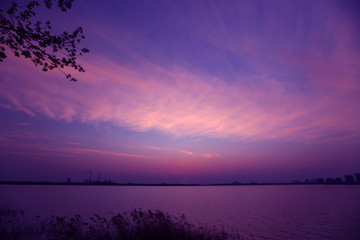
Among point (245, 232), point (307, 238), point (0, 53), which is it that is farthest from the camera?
point (245, 232)

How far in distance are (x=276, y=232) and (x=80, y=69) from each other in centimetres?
3067

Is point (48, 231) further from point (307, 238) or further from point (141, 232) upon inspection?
point (307, 238)

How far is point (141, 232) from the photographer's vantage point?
16.9 m

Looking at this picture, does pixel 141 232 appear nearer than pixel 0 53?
No

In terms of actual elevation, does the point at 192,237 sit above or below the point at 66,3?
below

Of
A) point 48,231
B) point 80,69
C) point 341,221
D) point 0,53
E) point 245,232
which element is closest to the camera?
point 0,53

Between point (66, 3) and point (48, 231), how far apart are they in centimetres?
2201

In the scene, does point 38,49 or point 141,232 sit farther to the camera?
point 141,232

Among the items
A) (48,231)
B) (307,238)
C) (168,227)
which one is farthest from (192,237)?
(307,238)

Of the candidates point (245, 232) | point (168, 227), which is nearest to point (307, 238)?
point (245, 232)

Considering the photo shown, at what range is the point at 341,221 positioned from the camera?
3262 cm

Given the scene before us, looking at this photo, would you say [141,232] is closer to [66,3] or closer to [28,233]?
[28,233]

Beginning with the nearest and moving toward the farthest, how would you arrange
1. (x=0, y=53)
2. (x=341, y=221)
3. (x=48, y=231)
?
(x=0, y=53) < (x=48, y=231) < (x=341, y=221)

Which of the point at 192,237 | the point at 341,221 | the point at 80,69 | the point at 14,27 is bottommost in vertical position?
the point at 341,221
